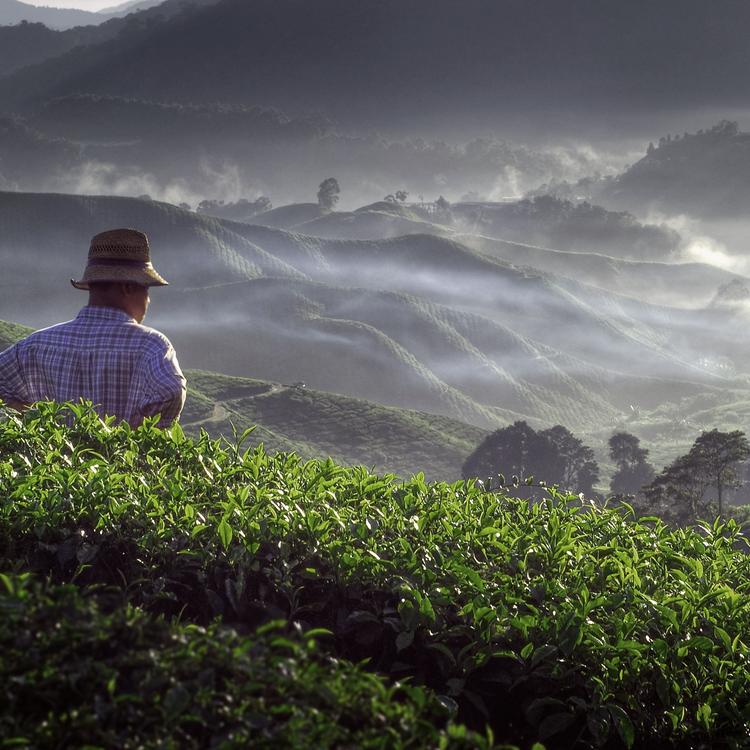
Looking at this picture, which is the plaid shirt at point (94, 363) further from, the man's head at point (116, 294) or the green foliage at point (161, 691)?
the green foliage at point (161, 691)

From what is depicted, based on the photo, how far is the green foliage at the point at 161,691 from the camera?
7.55 ft

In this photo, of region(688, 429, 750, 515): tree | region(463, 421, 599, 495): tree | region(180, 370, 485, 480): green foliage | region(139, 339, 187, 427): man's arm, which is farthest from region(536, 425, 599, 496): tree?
region(139, 339, 187, 427): man's arm

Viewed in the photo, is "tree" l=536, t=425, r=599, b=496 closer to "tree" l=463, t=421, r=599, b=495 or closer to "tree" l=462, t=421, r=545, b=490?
"tree" l=463, t=421, r=599, b=495

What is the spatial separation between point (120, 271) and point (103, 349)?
591mm

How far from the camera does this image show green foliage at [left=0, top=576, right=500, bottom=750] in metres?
2.30

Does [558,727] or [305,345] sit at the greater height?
[305,345]

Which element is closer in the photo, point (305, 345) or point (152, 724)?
point (152, 724)

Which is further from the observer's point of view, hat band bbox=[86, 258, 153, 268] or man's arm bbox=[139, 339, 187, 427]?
hat band bbox=[86, 258, 153, 268]

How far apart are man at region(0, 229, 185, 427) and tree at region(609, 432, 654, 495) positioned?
10252cm

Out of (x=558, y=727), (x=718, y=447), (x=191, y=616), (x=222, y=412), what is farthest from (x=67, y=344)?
(x=222, y=412)

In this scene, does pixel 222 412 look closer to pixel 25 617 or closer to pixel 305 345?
pixel 305 345

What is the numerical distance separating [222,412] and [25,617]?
366 ft

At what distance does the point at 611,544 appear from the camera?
16.3 feet

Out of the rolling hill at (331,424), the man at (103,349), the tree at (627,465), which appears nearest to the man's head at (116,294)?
the man at (103,349)
